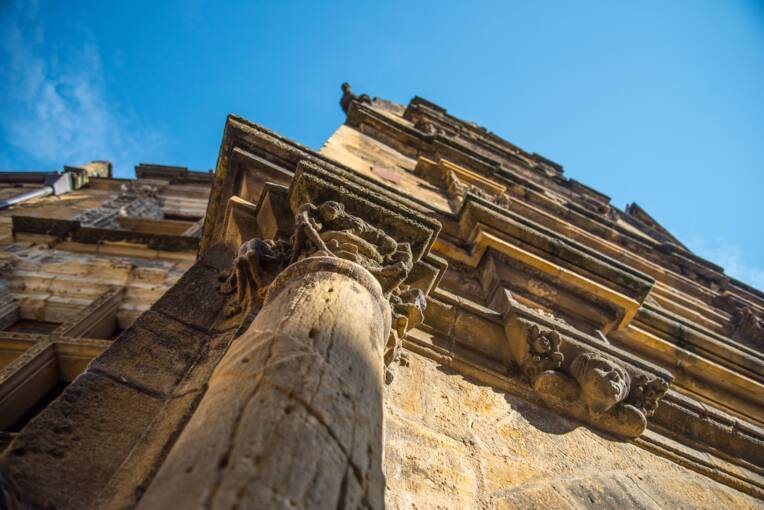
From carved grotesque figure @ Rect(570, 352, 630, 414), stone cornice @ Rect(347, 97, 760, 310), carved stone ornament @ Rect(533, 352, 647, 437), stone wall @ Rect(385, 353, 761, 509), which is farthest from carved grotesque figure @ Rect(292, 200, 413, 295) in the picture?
stone cornice @ Rect(347, 97, 760, 310)

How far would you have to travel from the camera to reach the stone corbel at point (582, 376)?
2.44m

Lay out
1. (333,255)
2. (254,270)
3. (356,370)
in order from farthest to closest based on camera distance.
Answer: (254,270), (333,255), (356,370)

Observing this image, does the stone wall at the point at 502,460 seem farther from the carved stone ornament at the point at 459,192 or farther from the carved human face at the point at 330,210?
the carved stone ornament at the point at 459,192

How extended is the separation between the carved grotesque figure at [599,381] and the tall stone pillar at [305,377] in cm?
119

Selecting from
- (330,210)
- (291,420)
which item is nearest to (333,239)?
(330,210)

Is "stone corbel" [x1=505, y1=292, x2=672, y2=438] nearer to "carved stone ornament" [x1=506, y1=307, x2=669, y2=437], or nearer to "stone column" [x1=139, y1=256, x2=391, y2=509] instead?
"carved stone ornament" [x1=506, y1=307, x2=669, y2=437]

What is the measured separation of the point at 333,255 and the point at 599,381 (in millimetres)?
1766

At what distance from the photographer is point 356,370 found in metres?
1.24

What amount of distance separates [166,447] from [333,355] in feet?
1.88

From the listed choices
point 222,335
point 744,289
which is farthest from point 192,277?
point 744,289

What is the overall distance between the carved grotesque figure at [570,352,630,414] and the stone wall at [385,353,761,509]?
185 millimetres

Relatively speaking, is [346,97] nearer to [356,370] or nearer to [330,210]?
[330,210]

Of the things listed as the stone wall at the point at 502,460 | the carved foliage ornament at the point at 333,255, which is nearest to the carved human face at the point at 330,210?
the carved foliage ornament at the point at 333,255

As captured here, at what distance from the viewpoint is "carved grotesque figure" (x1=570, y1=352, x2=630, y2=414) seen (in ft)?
7.87
